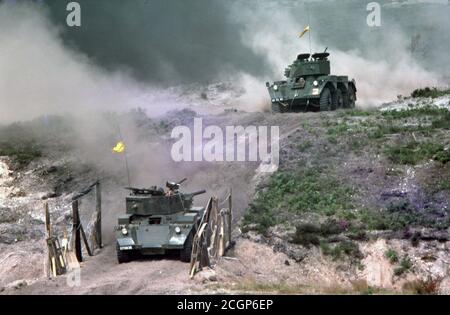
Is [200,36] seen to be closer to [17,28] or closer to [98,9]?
[98,9]

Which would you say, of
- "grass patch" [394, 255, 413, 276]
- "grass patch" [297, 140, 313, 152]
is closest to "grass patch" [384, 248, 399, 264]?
"grass patch" [394, 255, 413, 276]

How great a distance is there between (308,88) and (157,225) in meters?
14.9

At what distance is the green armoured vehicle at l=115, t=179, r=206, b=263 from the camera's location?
1714 centimetres

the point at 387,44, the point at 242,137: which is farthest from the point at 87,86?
the point at 387,44

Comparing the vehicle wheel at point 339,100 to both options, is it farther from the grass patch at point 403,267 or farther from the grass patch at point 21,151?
the grass patch at point 403,267

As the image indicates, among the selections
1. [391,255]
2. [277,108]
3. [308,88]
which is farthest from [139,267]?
[277,108]

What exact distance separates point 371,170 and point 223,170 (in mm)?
5366

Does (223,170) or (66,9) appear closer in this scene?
(223,170)

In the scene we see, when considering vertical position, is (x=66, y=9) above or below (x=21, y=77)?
above

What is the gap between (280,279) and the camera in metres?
17.1

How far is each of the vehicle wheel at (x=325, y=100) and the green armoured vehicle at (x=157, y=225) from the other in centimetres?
1317

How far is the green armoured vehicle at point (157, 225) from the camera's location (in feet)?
56.2

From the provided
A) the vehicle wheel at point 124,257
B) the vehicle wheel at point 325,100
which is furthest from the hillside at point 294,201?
the vehicle wheel at point 325,100

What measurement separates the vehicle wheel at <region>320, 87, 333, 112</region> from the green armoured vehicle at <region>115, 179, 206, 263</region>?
13172 millimetres
